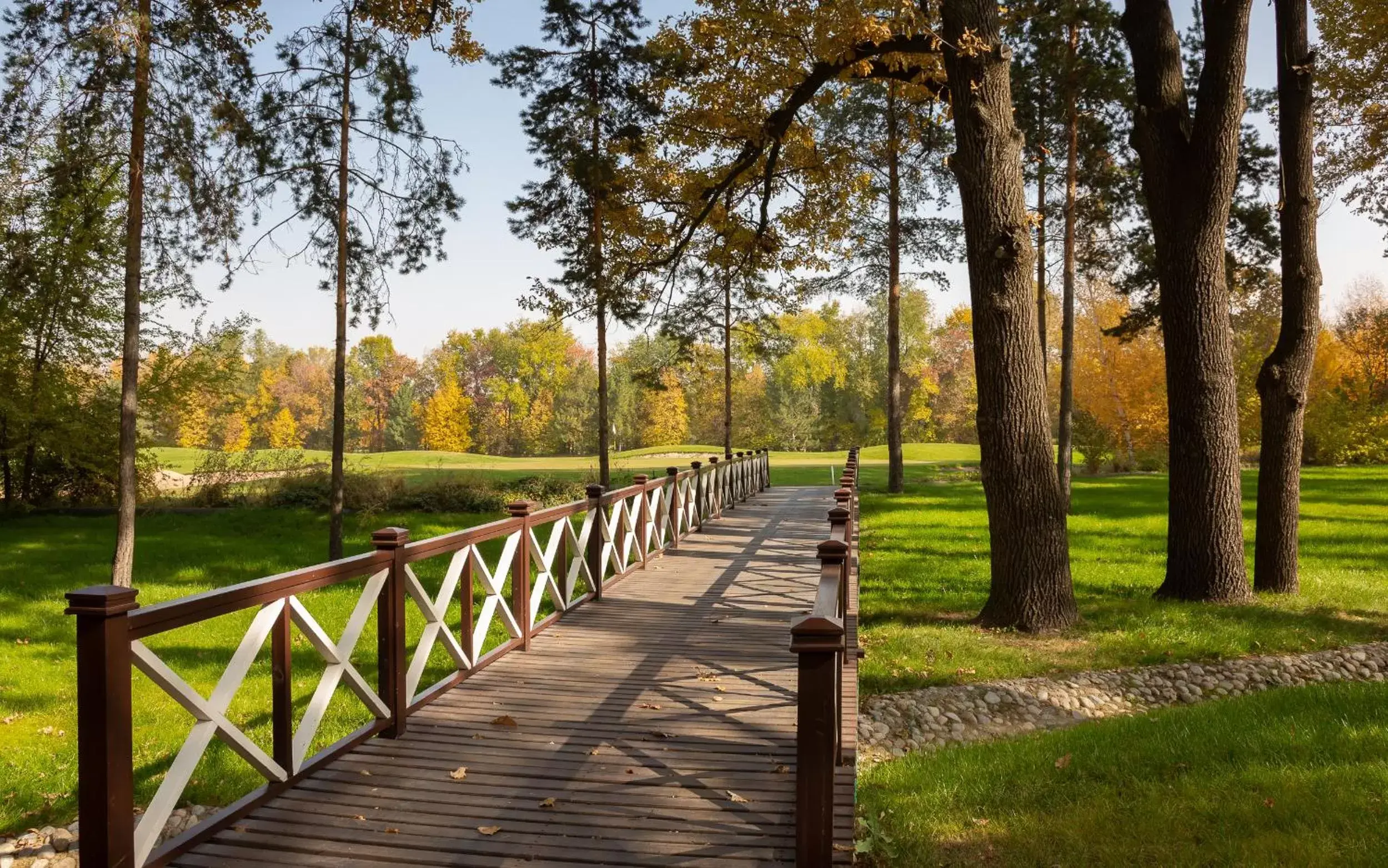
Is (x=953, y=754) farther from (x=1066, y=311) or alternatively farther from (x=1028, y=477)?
(x=1066, y=311)

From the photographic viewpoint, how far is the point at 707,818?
3.76 meters

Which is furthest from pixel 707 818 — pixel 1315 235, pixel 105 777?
pixel 1315 235

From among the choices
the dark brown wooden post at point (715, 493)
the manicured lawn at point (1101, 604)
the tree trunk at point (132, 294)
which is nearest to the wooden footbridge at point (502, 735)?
the manicured lawn at point (1101, 604)

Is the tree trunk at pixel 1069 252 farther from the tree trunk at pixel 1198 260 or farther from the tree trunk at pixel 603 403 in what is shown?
the tree trunk at pixel 603 403

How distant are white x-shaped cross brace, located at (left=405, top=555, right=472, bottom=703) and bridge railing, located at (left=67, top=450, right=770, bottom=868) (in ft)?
0.04

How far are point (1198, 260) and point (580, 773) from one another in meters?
8.13

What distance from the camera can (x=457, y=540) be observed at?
18.5ft

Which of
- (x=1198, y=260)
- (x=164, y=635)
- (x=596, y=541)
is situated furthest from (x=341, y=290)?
(x=1198, y=260)

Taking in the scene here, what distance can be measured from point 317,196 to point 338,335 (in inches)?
82.0

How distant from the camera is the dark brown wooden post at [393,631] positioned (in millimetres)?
4773

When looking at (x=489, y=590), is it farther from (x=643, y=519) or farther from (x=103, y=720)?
(x=643, y=519)

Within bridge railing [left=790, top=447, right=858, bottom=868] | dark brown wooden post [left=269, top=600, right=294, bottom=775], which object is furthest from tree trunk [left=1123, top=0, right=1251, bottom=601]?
dark brown wooden post [left=269, top=600, right=294, bottom=775]

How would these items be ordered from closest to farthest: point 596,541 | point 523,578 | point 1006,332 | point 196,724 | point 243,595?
point 196,724
point 243,595
point 523,578
point 1006,332
point 596,541

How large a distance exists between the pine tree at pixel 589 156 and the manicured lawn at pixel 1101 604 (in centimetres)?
531
